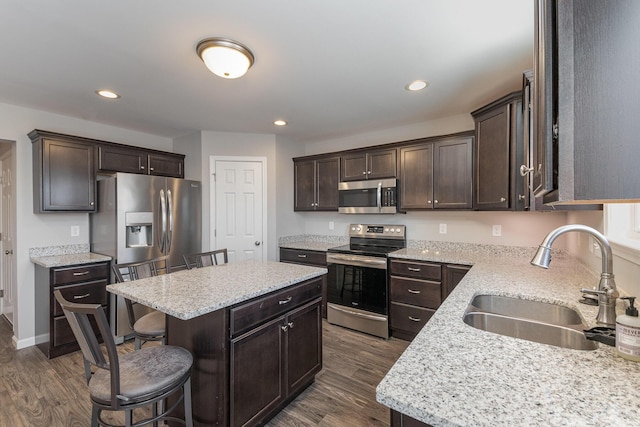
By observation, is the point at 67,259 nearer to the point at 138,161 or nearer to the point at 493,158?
the point at 138,161

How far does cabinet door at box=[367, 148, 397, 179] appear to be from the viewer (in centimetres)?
349

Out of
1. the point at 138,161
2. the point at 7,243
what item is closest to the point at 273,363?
the point at 138,161

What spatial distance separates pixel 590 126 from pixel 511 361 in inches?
26.9

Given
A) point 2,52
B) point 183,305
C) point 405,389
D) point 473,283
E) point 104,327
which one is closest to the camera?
point 405,389

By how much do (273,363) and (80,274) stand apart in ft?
7.66

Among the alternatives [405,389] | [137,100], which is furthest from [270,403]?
[137,100]

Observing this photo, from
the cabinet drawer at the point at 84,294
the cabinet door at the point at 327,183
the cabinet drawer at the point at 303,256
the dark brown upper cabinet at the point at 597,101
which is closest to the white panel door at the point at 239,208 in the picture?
the cabinet drawer at the point at 303,256

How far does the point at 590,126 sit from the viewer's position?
546 millimetres

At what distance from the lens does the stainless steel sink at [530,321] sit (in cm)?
117

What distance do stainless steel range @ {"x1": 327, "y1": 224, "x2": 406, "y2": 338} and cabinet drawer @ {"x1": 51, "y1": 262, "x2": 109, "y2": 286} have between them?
2.43m

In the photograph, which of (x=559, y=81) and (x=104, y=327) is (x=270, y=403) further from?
(x=559, y=81)

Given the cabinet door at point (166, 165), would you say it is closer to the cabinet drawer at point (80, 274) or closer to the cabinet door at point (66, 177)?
the cabinet door at point (66, 177)

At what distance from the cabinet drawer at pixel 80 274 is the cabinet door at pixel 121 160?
3.62 feet

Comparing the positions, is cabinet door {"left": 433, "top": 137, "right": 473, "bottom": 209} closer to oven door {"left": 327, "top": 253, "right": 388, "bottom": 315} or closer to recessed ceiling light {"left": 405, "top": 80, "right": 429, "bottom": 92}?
recessed ceiling light {"left": 405, "top": 80, "right": 429, "bottom": 92}
